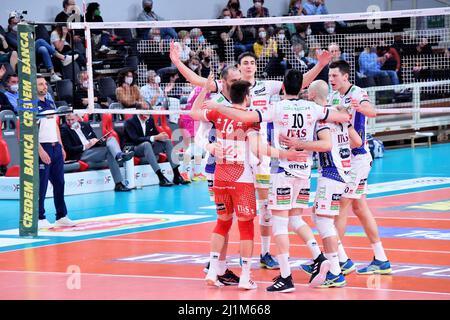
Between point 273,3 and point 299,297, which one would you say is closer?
point 299,297

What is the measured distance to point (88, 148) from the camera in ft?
67.3

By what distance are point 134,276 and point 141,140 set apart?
9.73 meters

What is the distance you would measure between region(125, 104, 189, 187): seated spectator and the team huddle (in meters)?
9.33

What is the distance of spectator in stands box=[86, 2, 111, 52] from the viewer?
24450 mm

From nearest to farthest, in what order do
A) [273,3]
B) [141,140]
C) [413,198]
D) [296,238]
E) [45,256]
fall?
[45,256]
[296,238]
[413,198]
[141,140]
[273,3]

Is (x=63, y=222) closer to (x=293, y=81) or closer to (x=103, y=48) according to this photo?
(x=293, y=81)

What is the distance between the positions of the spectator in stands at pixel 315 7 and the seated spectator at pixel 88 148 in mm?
12843

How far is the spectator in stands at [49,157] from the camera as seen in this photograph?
1571cm

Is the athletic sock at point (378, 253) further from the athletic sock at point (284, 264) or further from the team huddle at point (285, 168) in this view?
the athletic sock at point (284, 264)

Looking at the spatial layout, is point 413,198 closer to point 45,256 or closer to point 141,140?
point 141,140

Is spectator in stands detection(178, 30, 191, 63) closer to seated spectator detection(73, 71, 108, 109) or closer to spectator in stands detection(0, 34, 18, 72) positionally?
seated spectator detection(73, 71, 108, 109)

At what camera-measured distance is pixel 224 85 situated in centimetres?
1179

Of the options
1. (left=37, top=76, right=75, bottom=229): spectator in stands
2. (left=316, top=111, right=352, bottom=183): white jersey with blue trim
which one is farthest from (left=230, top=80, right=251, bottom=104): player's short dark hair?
(left=37, top=76, right=75, bottom=229): spectator in stands

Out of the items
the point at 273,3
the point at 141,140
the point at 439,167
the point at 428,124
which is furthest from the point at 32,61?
the point at 273,3
